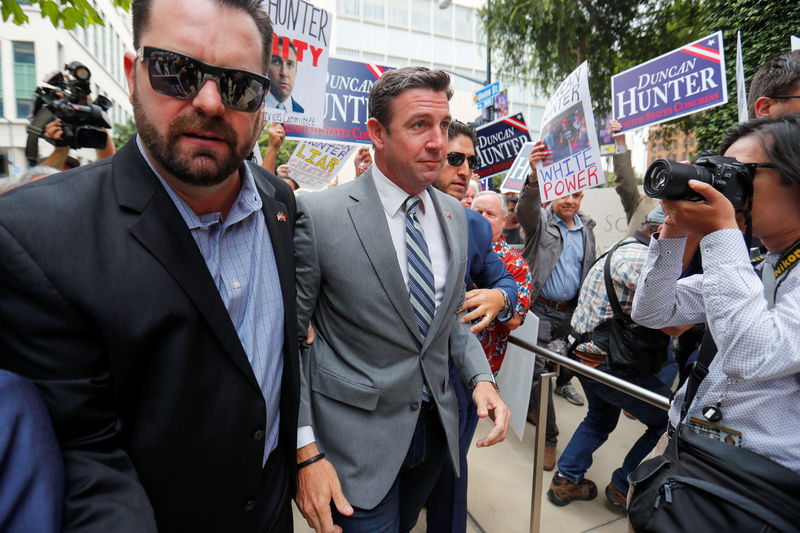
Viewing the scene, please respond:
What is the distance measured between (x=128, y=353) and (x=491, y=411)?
1.21 metres

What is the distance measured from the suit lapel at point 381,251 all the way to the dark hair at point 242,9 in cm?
56

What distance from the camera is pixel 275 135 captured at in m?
3.17

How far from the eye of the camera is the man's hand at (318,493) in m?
1.38

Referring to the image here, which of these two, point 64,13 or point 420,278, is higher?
point 64,13

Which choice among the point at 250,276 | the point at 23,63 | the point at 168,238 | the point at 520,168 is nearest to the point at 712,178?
the point at 250,276

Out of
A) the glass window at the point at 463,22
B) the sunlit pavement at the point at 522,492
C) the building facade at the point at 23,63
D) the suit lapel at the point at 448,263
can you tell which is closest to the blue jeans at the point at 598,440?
the sunlit pavement at the point at 522,492

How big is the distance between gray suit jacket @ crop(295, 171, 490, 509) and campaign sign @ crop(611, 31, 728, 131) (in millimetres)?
3376

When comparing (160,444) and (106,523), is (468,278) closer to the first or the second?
(160,444)

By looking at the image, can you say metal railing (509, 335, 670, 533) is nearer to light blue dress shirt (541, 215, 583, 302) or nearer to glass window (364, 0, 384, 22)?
light blue dress shirt (541, 215, 583, 302)

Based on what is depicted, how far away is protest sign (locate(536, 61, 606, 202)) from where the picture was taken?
10.2ft

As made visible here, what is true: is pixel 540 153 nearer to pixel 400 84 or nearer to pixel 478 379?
pixel 400 84

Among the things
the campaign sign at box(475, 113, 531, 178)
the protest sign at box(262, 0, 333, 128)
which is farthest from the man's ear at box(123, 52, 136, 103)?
the campaign sign at box(475, 113, 531, 178)

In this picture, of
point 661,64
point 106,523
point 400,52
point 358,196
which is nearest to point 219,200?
point 358,196

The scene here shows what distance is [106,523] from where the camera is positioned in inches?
30.7
